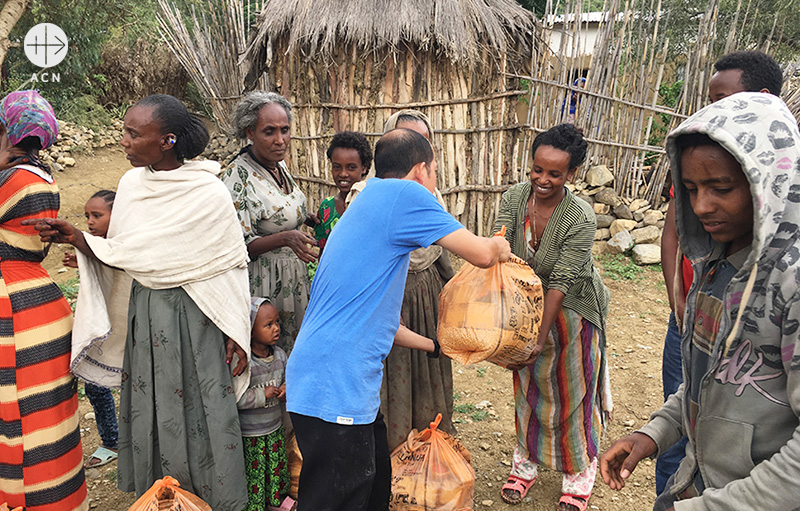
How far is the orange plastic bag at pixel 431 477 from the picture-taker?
2635 millimetres

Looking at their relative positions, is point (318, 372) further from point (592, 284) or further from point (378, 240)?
point (592, 284)

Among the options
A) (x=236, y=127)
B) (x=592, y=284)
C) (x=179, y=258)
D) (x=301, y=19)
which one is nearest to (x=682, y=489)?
(x=592, y=284)

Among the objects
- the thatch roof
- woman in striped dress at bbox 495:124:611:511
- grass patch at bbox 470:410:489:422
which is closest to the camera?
woman in striped dress at bbox 495:124:611:511

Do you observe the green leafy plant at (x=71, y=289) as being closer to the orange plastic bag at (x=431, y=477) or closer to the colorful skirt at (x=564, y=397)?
the orange plastic bag at (x=431, y=477)

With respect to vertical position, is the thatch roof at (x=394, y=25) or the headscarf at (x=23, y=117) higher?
the thatch roof at (x=394, y=25)

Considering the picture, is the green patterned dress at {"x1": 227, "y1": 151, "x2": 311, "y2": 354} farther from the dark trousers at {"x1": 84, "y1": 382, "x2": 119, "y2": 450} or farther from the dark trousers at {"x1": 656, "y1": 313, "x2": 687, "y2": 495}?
the dark trousers at {"x1": 656, "y1": 313, "x2": 687, "y2": 495}

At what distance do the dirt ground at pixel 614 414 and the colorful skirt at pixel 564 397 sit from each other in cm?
35

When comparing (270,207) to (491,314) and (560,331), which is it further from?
(560,331)

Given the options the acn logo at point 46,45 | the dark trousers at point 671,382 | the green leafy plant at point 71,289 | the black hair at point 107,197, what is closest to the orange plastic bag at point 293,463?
the black hair at point 107,197

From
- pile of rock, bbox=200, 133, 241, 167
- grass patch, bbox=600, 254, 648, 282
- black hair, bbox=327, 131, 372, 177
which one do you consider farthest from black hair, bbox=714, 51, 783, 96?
pile of rock, bbox=200, 133, 241, 167

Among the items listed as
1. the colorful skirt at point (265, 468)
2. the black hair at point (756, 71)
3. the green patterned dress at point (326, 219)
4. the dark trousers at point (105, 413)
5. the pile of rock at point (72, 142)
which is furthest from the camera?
the pile of rock at point (72, 142)

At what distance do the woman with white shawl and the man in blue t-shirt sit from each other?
58 cm

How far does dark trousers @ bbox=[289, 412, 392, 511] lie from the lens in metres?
2.01

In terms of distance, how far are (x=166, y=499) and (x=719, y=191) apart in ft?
7.91
